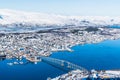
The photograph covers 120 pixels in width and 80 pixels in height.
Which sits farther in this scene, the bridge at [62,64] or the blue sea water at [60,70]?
the bridge at [62,64]

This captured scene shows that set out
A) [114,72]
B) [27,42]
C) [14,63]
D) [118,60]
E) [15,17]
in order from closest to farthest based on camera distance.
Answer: [114,72] → [14,63] → [118,60] → [27,42] → [15,17]

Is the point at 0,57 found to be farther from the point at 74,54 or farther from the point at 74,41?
the point at 74,41

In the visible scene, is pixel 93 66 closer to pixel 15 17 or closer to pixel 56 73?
pixel 56 73

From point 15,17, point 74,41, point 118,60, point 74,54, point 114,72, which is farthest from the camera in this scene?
point 15,17

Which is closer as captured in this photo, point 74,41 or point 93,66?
point 93,66

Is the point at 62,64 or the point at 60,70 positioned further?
the point at 62,64

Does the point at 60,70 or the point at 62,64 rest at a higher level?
the point at 62,64

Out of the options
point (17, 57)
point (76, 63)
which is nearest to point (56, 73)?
point (76, 63)
